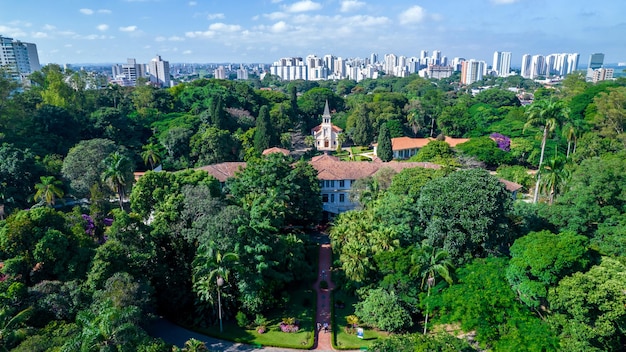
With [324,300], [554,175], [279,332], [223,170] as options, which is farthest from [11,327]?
[554,175]

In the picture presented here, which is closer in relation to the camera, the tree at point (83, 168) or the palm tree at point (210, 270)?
the palm tree at point (210, 270)

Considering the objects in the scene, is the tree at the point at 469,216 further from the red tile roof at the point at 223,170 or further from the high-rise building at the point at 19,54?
the high-rise building at the point at 19,54

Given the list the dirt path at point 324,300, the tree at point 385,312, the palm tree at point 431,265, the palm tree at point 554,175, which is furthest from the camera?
the palm tree at point 554,175

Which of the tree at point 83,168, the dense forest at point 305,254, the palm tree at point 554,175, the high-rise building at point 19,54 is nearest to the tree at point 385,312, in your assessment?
the dense forest at point 305,254

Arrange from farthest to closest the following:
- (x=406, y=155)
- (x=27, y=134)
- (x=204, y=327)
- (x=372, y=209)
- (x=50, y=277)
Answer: (x=406, y=155) < (x=27, y=134) < (x=372, y=209) < (x=204, y=327) < (x=50, y=277)

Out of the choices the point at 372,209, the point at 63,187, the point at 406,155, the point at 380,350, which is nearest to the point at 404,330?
the point at 380,350

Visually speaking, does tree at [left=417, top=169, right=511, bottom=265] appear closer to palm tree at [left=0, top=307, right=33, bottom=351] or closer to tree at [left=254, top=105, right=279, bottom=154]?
palm tree at [left=0, top=307, right=33, bottom=351]

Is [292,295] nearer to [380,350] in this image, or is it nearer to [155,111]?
[380,350]
